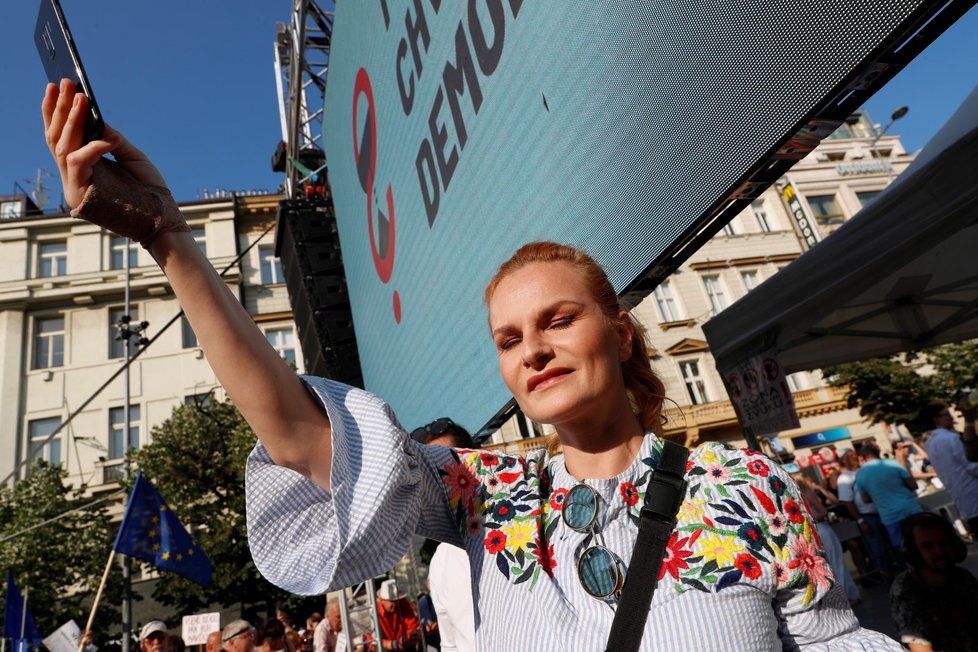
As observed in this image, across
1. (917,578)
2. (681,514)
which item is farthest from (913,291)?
(681,514)

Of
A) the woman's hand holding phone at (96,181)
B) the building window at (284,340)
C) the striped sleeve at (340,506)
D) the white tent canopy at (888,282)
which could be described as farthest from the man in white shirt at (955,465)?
the building window at (284,340)

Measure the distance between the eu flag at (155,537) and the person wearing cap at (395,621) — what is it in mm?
1739

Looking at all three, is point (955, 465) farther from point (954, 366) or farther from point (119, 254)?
point (119, 254)

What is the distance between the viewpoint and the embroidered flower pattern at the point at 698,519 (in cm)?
84

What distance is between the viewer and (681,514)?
0.90m

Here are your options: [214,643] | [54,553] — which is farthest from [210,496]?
[214,643]

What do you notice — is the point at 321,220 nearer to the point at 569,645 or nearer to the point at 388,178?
the point at 388,178

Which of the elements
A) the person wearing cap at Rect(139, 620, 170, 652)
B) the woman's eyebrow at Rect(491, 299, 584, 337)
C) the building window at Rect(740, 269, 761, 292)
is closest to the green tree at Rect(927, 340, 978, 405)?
the building window at Rect(740, 269, 761, 292)

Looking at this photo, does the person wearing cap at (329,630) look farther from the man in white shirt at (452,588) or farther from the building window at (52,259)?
the building window at (52,259)

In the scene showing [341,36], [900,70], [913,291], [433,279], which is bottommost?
[900,70]

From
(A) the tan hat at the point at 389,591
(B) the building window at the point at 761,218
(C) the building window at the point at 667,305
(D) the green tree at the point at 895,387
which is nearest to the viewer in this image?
(A) the tan hat at the point at 389,591

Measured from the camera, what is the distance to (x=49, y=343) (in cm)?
2222

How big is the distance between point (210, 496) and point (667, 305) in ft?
54.2

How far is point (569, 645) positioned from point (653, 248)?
1.18 m
